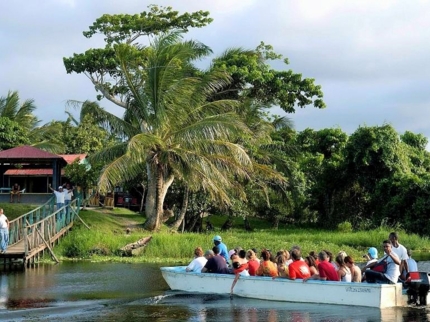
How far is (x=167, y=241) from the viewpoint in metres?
31.7

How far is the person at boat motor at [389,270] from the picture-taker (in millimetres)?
18000

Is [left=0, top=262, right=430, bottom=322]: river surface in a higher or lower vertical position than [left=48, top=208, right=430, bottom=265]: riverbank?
lower

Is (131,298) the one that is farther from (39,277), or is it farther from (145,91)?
(145,91)

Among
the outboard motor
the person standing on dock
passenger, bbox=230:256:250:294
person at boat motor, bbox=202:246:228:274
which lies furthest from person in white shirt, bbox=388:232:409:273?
the person standing on dock

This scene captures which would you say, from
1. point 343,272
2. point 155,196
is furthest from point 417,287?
point 155,196

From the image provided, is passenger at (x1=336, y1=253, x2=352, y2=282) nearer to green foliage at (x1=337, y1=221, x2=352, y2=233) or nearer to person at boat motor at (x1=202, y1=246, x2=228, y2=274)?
person at boat motor at (x1=202, y1=246, x2=228, y2=274)

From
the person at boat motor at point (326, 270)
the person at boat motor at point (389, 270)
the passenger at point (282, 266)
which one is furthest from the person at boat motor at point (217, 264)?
the person at boat motor at point (389, 270)

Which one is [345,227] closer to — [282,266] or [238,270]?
[238,270]

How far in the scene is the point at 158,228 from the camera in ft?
120

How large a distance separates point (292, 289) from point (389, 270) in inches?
97.1

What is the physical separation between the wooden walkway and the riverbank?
59 cm

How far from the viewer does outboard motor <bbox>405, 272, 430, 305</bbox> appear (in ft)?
60.6

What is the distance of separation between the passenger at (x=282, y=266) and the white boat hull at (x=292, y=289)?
0.90ft

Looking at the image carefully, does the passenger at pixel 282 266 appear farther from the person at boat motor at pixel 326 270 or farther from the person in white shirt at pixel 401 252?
the person in white shirt at pixel 401 252
